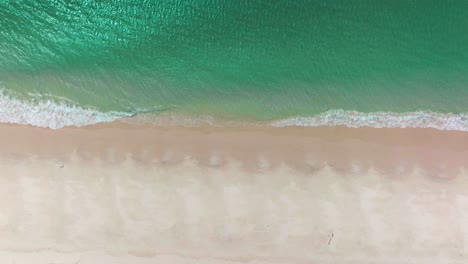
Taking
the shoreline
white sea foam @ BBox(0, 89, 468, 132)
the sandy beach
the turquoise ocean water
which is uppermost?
the turquoise ocean water

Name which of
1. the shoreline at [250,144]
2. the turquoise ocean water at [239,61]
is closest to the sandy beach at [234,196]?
the shoreline at [250,144]

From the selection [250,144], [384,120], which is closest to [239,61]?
[250,144]

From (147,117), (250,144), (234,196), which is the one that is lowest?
(234,196)

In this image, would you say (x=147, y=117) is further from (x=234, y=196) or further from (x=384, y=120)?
(x=384, y=120)

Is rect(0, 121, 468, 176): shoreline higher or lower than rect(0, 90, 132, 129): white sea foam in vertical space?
lower

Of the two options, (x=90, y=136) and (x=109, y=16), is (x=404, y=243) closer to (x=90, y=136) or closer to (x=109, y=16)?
(x=90, y=136)

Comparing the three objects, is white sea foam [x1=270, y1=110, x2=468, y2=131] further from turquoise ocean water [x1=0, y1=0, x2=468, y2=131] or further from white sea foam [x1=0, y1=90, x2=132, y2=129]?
white sea foam [x1=0, y1=90, x2=132, y2=129]

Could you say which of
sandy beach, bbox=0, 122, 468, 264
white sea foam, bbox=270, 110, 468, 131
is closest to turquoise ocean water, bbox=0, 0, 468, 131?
white sea foam, bbox=270, 110, 468, 131

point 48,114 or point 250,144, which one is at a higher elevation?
point 48,114
